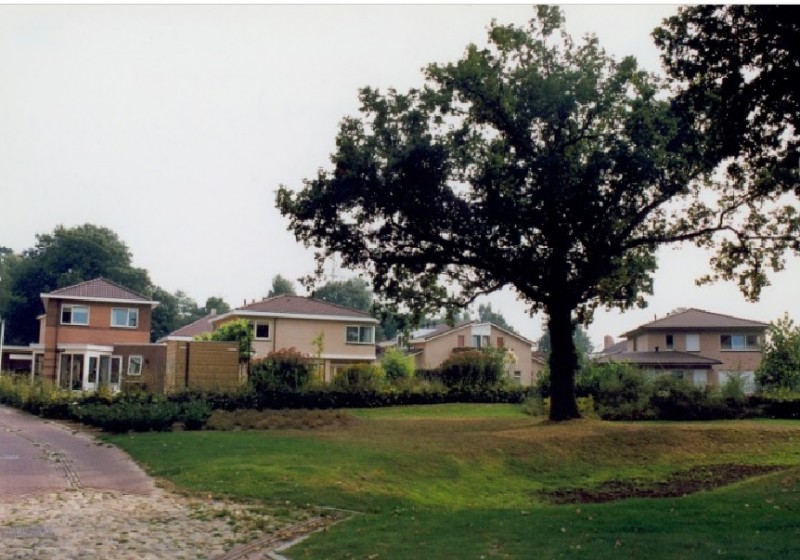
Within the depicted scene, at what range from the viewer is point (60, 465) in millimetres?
18609

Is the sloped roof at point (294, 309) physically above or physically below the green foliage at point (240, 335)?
above

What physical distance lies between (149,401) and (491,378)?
21915 millimetres

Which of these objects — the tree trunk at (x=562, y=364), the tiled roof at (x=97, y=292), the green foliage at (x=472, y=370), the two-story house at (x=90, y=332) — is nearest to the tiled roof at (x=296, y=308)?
the two-story house at (x=90, y=332)

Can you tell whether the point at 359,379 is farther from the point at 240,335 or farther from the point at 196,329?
the point at 196,329

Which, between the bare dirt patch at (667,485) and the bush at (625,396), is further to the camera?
the bush at (625,396)

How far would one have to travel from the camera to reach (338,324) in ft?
195

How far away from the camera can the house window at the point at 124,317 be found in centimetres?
5716

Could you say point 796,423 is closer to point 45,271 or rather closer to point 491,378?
point 491,378

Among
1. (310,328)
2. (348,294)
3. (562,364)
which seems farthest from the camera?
(348,294)

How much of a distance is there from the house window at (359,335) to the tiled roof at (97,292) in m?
14.3

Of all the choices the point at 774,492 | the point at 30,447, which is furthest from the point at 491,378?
the point at 774,492

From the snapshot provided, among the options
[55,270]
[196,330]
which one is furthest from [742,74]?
[55,270]

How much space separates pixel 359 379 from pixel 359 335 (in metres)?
21.4

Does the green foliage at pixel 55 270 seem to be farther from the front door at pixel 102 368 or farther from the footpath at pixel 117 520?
the footpath at pixel 117 520
